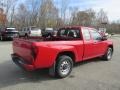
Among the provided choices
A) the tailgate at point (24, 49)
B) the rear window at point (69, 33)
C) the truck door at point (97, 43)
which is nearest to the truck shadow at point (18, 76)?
the tailgate at point (24, 49)

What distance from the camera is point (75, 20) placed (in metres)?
73.9

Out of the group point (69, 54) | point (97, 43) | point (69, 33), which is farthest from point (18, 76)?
point (97, 43)

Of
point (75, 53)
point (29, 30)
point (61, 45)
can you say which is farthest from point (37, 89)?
point (29, 30)

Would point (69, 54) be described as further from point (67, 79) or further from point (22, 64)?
point (22, 64)

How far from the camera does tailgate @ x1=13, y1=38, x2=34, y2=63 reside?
6.32 m

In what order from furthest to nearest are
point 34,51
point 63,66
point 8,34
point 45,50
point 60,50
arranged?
point 8,34 < point 63,66 < point 60,50 < point 45,50 < point 34,51

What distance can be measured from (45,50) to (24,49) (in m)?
0.76

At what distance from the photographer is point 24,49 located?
21.9 ft

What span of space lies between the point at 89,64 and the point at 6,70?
3.49 metres

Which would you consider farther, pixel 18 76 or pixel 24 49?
pixel 18 76

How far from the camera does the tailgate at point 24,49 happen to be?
6316mm

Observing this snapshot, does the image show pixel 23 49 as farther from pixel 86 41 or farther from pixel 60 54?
Result: pixel 86 41

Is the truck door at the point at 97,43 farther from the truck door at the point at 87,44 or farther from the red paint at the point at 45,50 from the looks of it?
the red paint at the point at 45,50

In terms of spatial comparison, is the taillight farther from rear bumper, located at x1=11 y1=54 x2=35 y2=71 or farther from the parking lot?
the parking lot
